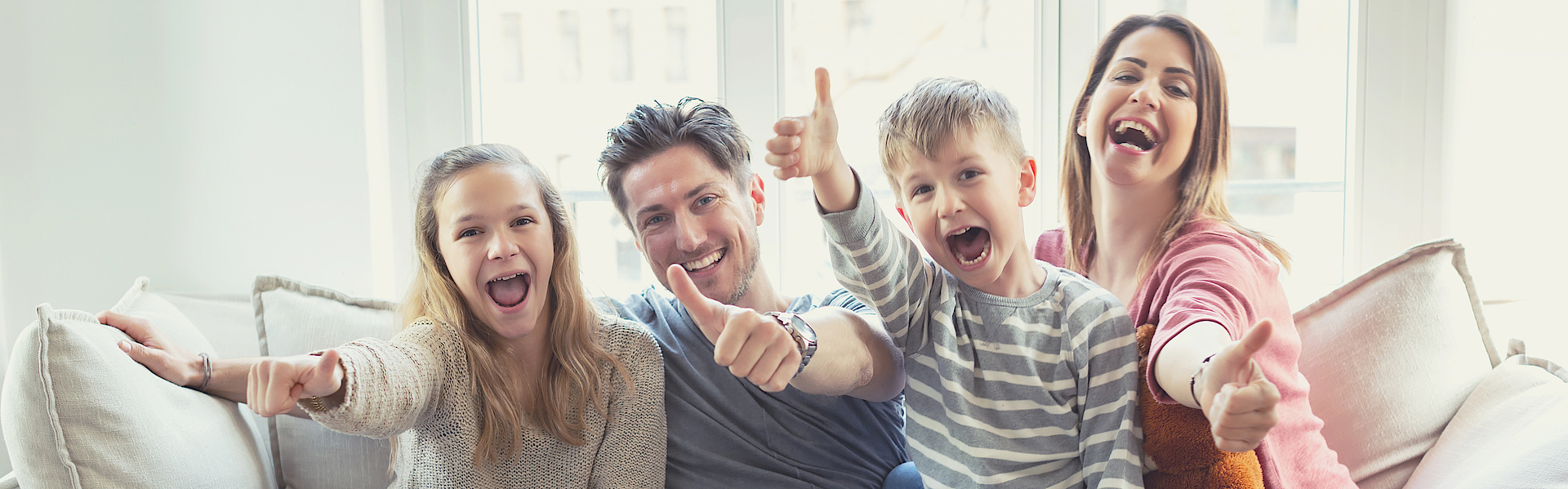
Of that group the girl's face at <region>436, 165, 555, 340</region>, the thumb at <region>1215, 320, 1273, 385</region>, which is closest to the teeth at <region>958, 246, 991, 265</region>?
the thumb at <region>1215, 320, 1273, 385</region>

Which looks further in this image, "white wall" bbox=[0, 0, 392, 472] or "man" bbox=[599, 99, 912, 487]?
"white wall" bbox=[0, 0, 392, 472]

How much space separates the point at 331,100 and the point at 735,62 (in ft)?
2.87

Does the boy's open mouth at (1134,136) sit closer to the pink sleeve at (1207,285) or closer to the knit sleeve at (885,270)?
the pink sleeve at (1207,285)

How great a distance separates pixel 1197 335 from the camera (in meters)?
0.80

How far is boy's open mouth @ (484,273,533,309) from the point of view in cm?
118

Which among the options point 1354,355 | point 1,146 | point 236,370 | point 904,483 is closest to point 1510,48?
point 1354,355

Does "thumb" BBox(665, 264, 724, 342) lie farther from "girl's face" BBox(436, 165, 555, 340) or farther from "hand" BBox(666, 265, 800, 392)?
"girl's face" BBox(436, 165, 555, 340)

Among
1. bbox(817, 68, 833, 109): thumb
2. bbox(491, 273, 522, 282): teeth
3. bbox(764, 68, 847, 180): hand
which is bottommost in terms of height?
bbox(491, 273, 522, 282): teeth

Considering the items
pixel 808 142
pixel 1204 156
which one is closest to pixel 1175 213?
pixel 1204 156

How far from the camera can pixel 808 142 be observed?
2.79 ft

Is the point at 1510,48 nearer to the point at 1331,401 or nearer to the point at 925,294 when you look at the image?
the point at 1331,401

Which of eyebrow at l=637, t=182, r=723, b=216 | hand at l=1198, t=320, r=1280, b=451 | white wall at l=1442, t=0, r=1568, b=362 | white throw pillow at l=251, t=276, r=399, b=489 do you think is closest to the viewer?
hand at l=1198, t=320, r=1280, b=451

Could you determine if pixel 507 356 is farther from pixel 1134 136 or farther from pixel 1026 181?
pixel 1134 136

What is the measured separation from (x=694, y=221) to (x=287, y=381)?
56 cm
